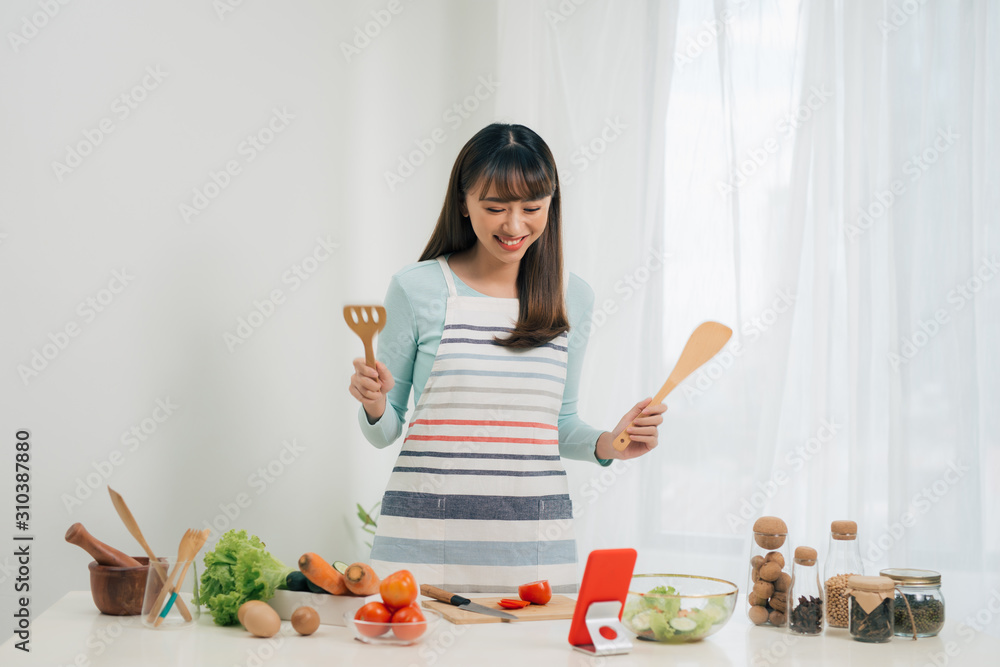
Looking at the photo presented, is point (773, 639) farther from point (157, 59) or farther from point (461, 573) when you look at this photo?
point (157, 59)

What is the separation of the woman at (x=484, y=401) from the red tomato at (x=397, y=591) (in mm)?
468

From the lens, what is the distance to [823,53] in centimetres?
246

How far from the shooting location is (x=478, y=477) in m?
1.68

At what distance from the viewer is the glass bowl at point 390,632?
1147 millimetres

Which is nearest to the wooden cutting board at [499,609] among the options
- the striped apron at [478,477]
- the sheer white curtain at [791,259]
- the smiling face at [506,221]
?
the striped apron at [478,477]

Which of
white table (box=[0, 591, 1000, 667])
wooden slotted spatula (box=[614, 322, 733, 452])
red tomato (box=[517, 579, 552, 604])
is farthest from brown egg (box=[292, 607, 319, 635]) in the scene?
wooden slotted spatula (box=[614, 322, 733, 452])

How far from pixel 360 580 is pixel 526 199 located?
807mm

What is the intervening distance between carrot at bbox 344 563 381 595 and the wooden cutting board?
0.14 meters

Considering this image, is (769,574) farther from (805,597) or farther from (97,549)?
(97,549)

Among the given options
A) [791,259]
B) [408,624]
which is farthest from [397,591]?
[791,259]

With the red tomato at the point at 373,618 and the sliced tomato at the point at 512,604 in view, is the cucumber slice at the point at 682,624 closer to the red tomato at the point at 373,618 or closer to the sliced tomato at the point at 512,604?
the sliced tomato at the point at 512,604

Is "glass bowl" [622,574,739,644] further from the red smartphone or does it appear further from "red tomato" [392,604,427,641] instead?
"red tomato" [392,604,427,641]

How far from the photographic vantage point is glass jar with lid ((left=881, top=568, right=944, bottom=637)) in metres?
1.27

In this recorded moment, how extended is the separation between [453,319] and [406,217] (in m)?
1.17
